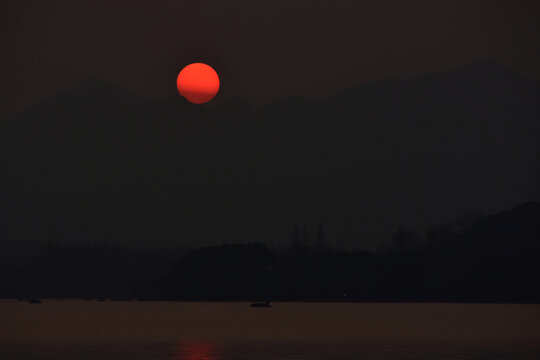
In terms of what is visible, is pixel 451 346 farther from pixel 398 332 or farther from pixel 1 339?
pixel 1 339

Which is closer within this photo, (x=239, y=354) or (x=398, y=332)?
(x=239, y=354)

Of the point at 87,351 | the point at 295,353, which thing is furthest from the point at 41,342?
the point at 295,353

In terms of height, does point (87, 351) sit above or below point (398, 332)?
below

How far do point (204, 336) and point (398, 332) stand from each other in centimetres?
3076

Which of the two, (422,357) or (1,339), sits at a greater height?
(1,339)

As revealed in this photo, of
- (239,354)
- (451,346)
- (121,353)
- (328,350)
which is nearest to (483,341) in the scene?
(451,346)

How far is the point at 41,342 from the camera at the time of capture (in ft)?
349

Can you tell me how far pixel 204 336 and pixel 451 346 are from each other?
3736cm

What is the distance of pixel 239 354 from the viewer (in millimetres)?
86500

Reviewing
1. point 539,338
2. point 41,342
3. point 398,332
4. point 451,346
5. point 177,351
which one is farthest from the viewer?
point 398,332

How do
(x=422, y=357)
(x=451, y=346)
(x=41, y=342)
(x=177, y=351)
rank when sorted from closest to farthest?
(x=422, y=357) → (x=177, y=351) → (x=451, y=346) → (x=41, y=342)

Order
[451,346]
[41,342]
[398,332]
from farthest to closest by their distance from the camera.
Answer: [398,332] → [41,342] → [451,346]

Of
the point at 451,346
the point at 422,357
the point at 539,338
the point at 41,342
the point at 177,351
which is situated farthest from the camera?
the point at 539,338

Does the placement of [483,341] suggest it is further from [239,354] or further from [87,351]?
[87,351]
